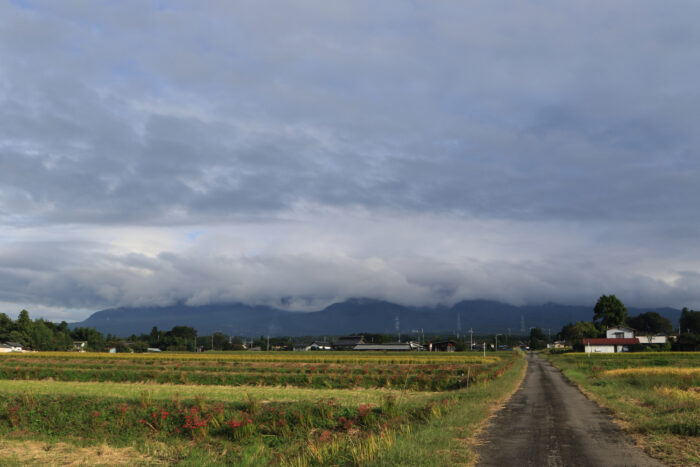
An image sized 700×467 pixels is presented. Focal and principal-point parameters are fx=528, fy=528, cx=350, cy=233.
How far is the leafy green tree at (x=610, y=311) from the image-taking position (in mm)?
163750

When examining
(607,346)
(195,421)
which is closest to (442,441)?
(195,421)

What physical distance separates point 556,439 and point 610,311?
6533 inches

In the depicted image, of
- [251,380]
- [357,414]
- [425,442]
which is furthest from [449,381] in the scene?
[425,442]

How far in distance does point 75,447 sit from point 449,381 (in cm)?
2998

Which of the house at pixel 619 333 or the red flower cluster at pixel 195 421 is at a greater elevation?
the red flower cluster at pixel 195 421

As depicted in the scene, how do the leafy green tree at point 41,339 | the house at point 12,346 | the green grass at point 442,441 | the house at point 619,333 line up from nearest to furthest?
the green grass at point 442,441
the house at point 12,346
the house at point 619,333
the leafy green tree at point 41,339

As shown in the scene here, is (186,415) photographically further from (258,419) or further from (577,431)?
(577,431)

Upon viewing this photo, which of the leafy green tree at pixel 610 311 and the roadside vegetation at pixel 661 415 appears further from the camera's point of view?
the leafy green tree at pixel 610 311

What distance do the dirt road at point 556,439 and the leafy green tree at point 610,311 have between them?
6044 inches

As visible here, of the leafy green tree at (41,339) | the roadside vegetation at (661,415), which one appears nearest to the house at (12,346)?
the leafy green tree at (41,339)

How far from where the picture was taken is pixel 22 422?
25609 millimetres

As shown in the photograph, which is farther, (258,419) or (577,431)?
(258,419)

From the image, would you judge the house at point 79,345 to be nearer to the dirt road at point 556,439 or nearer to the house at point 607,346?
the house at point 607,346

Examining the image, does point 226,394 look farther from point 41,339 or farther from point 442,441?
point 41,339
